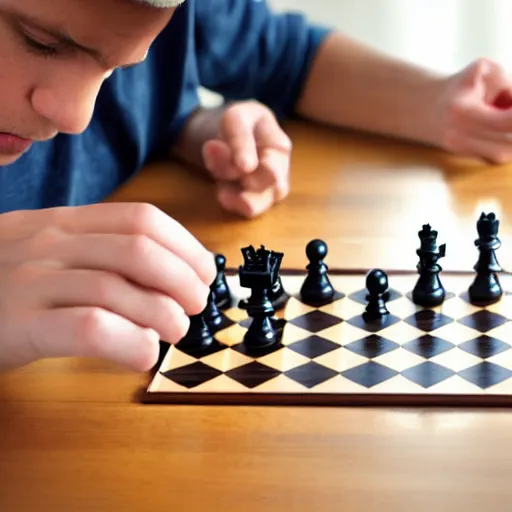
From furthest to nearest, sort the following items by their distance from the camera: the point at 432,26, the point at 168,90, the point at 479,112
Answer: the point at 432,26 → the point at 168,90 → the point at 479,112

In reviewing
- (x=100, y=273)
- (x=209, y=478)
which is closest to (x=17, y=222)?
(x=100, y=273)

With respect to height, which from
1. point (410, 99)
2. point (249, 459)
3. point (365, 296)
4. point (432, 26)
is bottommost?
point (249, 459)

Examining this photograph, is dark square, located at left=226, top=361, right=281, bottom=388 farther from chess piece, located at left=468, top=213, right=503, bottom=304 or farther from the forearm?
the forearm

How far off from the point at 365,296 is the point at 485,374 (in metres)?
0.19

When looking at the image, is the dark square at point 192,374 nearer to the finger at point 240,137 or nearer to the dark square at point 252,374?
the dark square at point 252,374

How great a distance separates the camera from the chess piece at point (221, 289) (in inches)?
38.6

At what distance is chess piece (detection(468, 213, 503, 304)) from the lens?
97 centimetres

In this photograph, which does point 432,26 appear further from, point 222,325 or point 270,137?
point 222,325

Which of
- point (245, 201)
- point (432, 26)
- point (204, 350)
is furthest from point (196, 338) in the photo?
point (432, 26)

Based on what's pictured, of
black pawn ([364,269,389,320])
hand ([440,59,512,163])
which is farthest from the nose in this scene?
hand ([440,59,512,163])

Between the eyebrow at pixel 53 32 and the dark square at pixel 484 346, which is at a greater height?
the eyebrow at pixel 53 32

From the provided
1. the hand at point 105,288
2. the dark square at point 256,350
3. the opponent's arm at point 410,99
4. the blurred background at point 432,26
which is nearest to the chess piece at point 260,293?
the dark square at point 256,350

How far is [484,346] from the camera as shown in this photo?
0.87 metres

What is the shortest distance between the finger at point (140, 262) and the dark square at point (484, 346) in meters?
0.25
